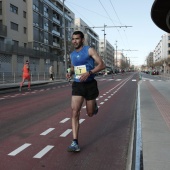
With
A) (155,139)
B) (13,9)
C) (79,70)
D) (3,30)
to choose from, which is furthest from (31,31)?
(79,70)

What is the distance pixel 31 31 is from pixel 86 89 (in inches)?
2175

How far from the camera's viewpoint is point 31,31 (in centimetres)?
5872

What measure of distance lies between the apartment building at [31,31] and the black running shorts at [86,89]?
37.0 meters

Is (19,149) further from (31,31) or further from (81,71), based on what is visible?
(31,31)

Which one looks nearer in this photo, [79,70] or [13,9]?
[79,70]

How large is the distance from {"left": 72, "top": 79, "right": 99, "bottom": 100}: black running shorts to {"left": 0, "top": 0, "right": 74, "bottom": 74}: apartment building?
37030 millimetres

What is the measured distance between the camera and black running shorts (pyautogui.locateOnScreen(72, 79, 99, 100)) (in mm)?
5181

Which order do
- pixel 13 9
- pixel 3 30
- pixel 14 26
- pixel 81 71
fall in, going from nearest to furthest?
pixel 81 71, pixel 3 30, pixel 13 9, pixel 14 26

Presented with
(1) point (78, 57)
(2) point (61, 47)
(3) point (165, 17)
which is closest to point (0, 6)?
(2) point (61, 47)

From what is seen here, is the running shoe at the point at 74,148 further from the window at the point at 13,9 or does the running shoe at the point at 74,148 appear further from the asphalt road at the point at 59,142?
the window at the point at 13,9

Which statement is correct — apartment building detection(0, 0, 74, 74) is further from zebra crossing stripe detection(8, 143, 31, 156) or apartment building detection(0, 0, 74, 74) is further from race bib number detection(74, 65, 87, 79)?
race bib number detection(74, 65, 87, 79)

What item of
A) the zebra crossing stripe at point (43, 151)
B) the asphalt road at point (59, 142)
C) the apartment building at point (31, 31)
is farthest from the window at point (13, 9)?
the zebra crossing stripe at point (43, 151)

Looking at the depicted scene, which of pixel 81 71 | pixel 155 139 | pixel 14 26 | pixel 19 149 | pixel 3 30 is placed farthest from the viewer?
pixel 14 26

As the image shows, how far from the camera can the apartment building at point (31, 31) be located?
48284 mm
